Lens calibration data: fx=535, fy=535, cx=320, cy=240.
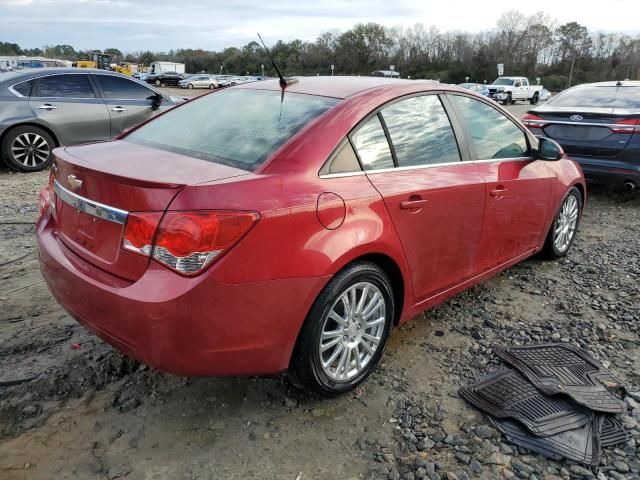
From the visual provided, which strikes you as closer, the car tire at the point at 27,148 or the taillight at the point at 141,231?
the taillight at the point at 141,231

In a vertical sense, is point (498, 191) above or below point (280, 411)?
above

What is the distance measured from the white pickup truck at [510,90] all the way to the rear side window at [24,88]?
A: 111ft

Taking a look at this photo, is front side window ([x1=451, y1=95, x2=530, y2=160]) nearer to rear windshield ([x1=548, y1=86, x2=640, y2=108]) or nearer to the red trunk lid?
the red trunk lid

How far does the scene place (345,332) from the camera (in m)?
2.63

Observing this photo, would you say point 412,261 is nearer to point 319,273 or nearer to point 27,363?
point 319,273

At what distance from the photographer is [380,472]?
226 cm

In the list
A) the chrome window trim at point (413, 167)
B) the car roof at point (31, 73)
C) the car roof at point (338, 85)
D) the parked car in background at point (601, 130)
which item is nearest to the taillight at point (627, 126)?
the parked car in background at point (601, 130)

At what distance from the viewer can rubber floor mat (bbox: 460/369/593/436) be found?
8.36 ft

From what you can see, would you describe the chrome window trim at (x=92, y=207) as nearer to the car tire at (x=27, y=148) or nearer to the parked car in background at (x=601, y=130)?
the car tire at (x=27, y=148)

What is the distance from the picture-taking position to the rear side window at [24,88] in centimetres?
787

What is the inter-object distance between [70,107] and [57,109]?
0.20 meters

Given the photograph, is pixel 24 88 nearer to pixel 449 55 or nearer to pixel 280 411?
pixel 280 411

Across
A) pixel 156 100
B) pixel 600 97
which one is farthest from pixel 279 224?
pixel 156 100

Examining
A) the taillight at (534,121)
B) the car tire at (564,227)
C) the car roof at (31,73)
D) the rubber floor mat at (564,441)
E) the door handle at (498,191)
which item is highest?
the car roof at (31,73)
